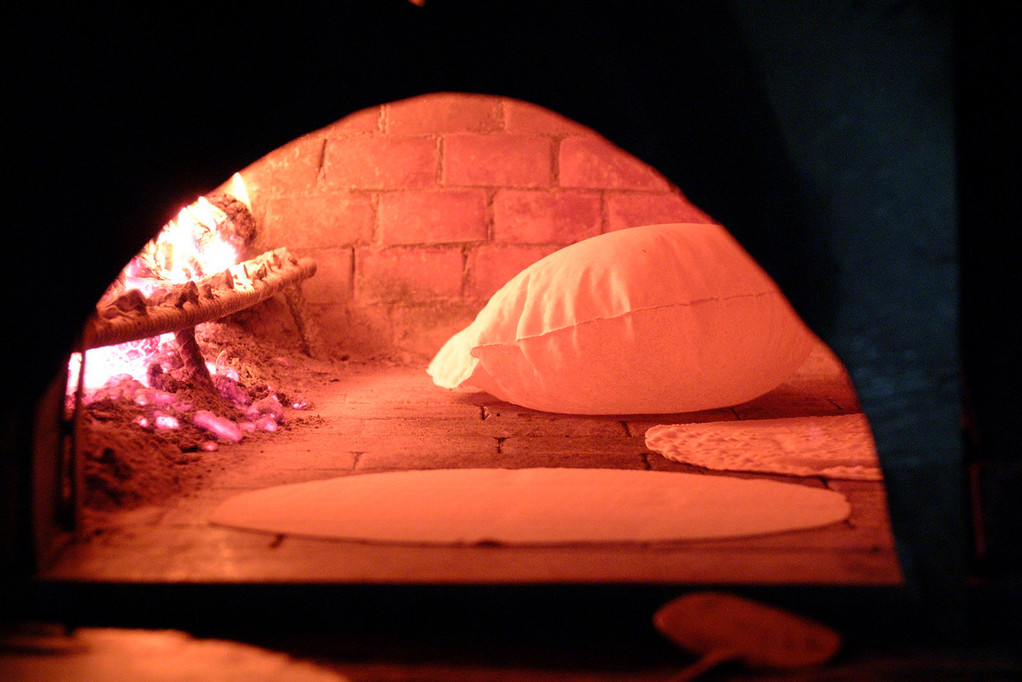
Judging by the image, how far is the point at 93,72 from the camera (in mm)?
1291

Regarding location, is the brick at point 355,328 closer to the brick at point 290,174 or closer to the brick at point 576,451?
the brick at point 290,174

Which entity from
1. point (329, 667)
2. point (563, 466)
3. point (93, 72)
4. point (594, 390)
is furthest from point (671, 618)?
point (594, 390)

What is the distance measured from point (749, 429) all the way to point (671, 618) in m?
1.24

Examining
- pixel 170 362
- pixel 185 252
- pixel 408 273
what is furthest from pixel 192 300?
pixel 408 273

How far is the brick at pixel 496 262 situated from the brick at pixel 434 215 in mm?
71

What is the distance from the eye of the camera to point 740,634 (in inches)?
44.9

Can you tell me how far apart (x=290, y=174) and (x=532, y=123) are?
96cm

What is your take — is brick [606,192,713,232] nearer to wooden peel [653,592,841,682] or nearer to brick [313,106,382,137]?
brick [313,106,382,137]

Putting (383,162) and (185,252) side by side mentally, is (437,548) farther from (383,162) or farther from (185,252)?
(383,162)

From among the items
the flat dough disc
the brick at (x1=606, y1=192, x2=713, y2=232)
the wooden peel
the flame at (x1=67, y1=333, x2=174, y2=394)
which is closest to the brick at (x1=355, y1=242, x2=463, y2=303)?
the brick at (x1=606, y1=192, x2=713, y2=232)

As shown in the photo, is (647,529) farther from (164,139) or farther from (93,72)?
(93,72)

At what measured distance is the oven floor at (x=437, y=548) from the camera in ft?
4.22

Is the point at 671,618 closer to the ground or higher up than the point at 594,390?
closer to the ground

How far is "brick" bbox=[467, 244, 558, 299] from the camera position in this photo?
11.3 ft
